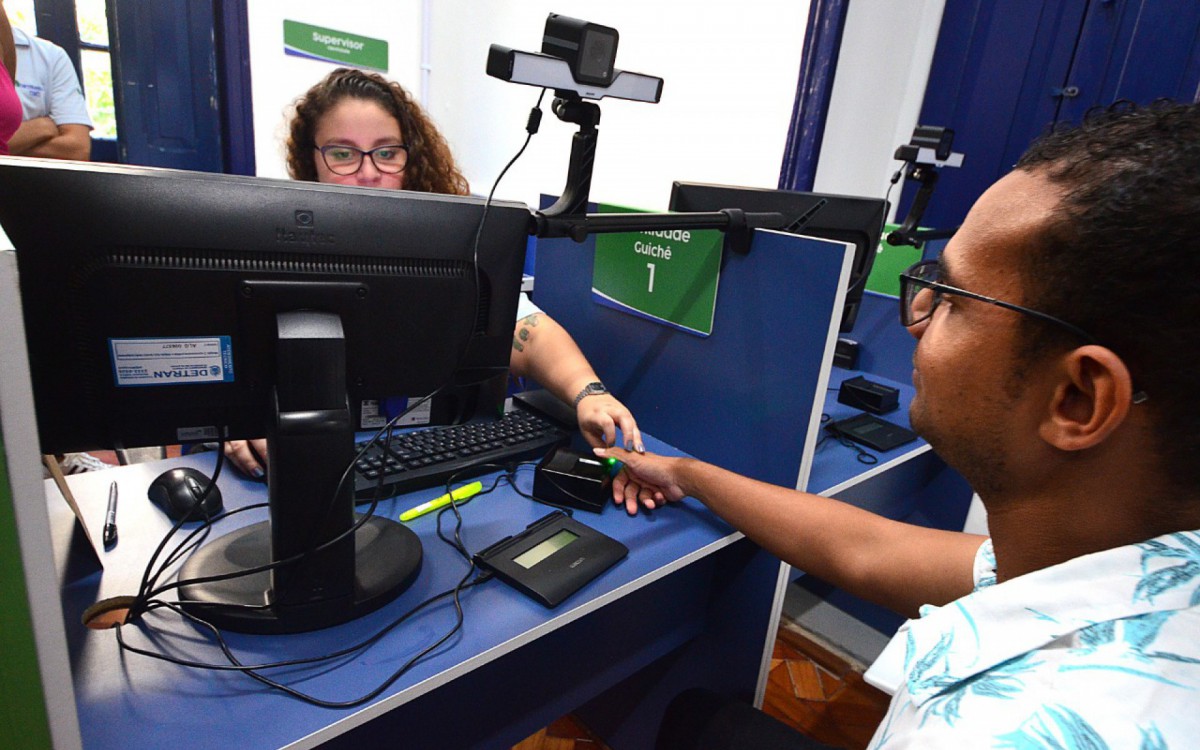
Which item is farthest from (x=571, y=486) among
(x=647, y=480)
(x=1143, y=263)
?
(x=1143, y=263)

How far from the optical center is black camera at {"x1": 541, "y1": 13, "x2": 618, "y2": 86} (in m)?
0.82

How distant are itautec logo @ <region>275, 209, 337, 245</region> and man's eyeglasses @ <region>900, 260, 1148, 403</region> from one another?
0.67 meters

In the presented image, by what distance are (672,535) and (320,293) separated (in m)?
0.65

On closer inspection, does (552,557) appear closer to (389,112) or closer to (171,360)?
(171,360)

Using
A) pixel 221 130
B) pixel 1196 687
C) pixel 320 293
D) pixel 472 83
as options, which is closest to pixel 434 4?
pixel 472 83

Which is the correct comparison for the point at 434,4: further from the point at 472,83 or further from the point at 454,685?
the point at 454,685

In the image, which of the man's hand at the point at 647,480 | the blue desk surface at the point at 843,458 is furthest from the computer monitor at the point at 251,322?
the blue desk surface at the point at 843,458

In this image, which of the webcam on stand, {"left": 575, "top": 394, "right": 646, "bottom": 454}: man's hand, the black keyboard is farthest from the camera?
{"left": 575, "top": 394, "right": 646, "bottom": 454}: man's hand

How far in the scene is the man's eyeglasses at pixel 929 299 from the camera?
1.96ft

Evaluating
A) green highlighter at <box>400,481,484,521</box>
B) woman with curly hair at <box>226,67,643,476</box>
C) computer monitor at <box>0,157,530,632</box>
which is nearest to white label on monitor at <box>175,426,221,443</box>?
computer monitor at <box>0,157,530,632</box>

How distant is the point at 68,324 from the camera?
0.66m

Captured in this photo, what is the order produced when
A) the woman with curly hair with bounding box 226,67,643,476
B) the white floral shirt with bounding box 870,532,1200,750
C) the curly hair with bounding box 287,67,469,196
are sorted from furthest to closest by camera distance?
the curly hair with bounding box 287,67,469,196
the woman with curly hair with bounding box 226,67,643,476
the white floral shirt with bounding box 870,532,1200,750

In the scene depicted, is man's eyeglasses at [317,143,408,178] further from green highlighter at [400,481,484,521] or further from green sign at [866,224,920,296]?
green sign at [866,224,920,296]

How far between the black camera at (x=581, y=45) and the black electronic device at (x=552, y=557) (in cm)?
62
